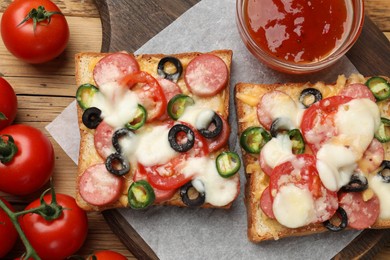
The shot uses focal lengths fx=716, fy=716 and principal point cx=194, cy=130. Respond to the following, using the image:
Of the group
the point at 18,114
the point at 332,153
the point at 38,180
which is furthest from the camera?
the point at 18,114

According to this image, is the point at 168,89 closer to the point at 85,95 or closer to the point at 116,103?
the point at 116,103

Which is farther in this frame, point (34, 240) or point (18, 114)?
point (18, 114)

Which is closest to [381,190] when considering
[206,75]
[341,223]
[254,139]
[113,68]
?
[341,223]

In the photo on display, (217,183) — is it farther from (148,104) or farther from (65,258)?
(65,258)

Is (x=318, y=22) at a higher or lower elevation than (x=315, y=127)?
higher

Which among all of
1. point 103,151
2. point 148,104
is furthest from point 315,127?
point 103,151

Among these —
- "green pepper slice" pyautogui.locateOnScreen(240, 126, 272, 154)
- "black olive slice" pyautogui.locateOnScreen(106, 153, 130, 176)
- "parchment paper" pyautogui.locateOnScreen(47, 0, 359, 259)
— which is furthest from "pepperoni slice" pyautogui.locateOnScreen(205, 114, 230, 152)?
"black olive slice" pyautogui.locateOnScreen(106, 153, 130, 176)

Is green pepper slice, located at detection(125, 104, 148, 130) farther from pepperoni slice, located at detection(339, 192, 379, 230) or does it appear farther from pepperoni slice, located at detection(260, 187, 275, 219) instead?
pepperoni slice, located at detection(339, 192, 379, 230)
